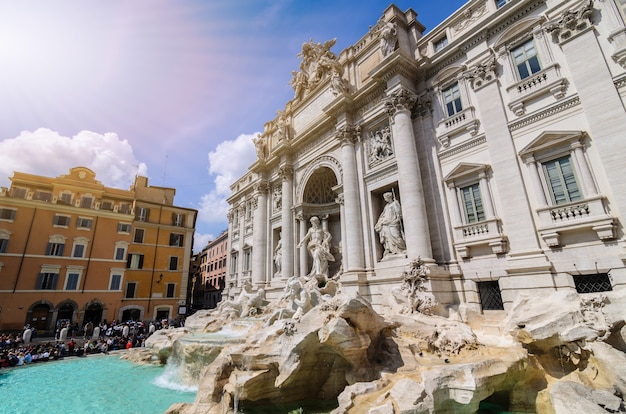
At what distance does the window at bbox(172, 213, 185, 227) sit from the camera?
31922 mm

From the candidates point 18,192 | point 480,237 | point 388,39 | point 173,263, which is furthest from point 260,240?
point 18,192

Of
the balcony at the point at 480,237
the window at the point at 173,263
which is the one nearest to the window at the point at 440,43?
the balcony at the point at 480,237

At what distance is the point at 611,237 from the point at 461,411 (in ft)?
20.9

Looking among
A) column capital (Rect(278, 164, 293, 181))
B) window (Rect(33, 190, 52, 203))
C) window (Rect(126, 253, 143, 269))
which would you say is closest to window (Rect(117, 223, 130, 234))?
window (Rect(126, 253, 143, 269))

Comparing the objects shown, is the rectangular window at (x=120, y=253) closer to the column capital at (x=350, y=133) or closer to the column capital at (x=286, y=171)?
the column capital at (x=286, y=171)

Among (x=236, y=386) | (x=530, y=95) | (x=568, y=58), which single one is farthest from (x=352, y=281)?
(x=568, y=58)

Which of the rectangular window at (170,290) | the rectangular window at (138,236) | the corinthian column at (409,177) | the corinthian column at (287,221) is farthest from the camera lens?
the rectangular window at (170,290)

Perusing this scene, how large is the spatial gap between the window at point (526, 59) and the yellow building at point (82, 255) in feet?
98.3

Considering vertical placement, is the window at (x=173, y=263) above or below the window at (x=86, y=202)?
below

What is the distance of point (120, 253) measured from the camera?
27031 millimetres

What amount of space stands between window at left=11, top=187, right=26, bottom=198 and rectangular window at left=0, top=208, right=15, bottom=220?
134 centimetres

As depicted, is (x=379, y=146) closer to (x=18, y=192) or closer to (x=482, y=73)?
(x=482, y=73)

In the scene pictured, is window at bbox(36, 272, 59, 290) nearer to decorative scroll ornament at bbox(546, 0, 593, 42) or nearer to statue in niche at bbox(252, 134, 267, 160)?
statue in niche at bbox(252, 134, 267, 160)

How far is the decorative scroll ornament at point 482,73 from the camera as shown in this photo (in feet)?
36.6
